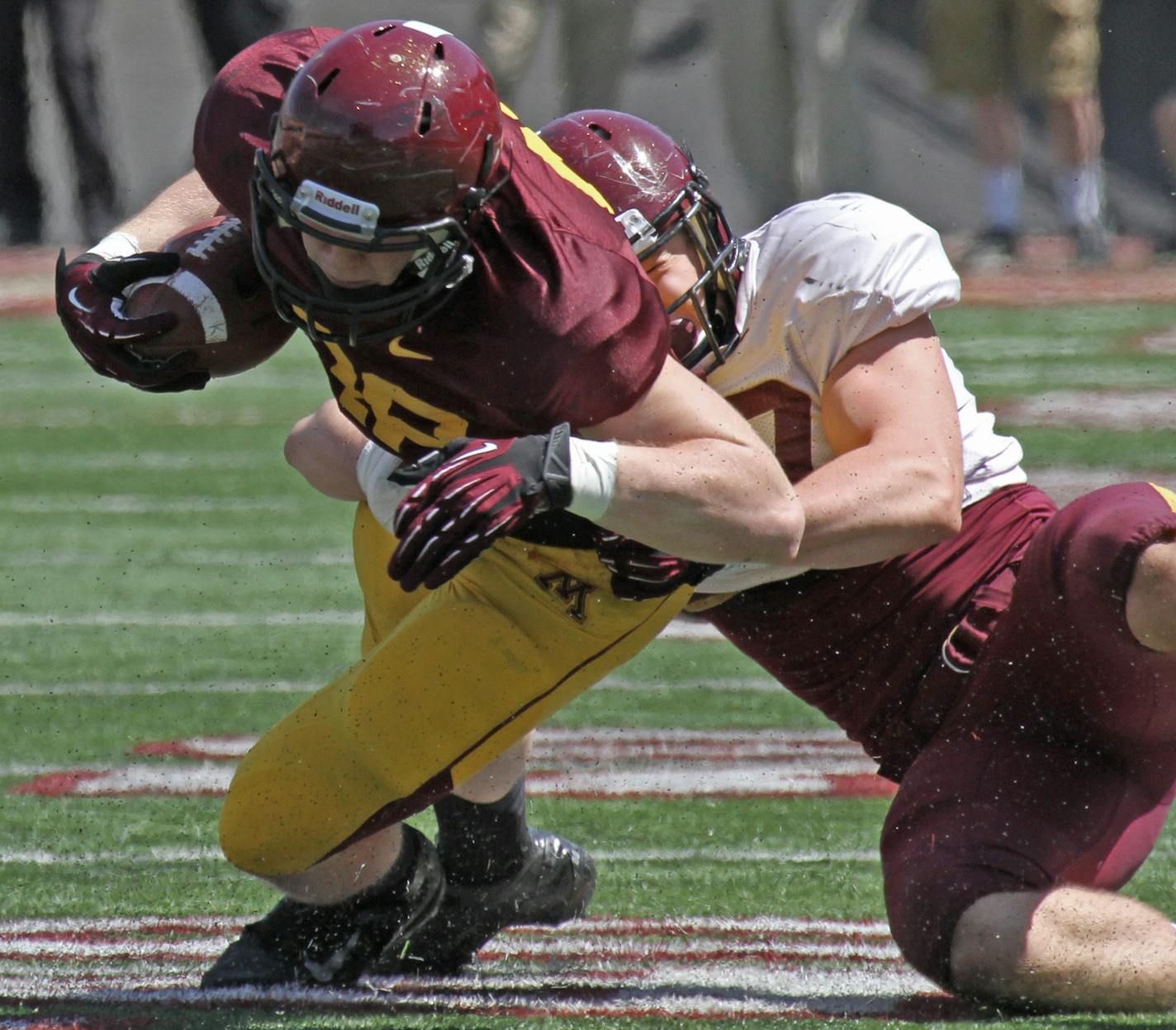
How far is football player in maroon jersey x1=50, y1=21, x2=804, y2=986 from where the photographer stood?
7.43ft

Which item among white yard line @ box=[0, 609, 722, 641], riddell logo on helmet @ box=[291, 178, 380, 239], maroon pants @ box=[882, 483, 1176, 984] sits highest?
riddell logo on helmet @ box=[291, 178, 380, 239]

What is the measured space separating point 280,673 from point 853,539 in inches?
89.8

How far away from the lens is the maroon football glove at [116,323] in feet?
8.81

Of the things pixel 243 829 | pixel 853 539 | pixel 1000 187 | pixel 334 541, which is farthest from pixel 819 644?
pixel 1000 187

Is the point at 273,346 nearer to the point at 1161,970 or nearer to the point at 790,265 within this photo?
the point at 790,265

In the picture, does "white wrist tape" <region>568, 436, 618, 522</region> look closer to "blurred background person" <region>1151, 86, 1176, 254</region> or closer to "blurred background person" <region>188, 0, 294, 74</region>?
"blurred background person" <region>188, 0, 294, 74</region>

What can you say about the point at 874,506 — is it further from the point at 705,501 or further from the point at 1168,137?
the point at 1168,137

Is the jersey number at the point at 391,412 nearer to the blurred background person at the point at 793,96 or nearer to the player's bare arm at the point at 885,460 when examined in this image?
the player's bare arm at the point at 885,460

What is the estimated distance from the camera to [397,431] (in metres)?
2.56

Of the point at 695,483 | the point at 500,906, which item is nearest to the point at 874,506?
the point at 695,483

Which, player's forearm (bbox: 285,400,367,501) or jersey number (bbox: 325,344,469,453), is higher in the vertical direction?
jersey number (bbox: 325,344,469,453)

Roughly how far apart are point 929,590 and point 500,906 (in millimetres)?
733

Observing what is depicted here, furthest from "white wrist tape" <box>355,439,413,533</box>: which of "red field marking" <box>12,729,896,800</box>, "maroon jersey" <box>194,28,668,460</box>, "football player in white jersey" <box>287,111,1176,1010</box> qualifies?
"red field marking" <box>12,729,896,800</box>

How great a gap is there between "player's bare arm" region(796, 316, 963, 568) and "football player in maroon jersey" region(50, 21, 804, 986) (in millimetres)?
210
